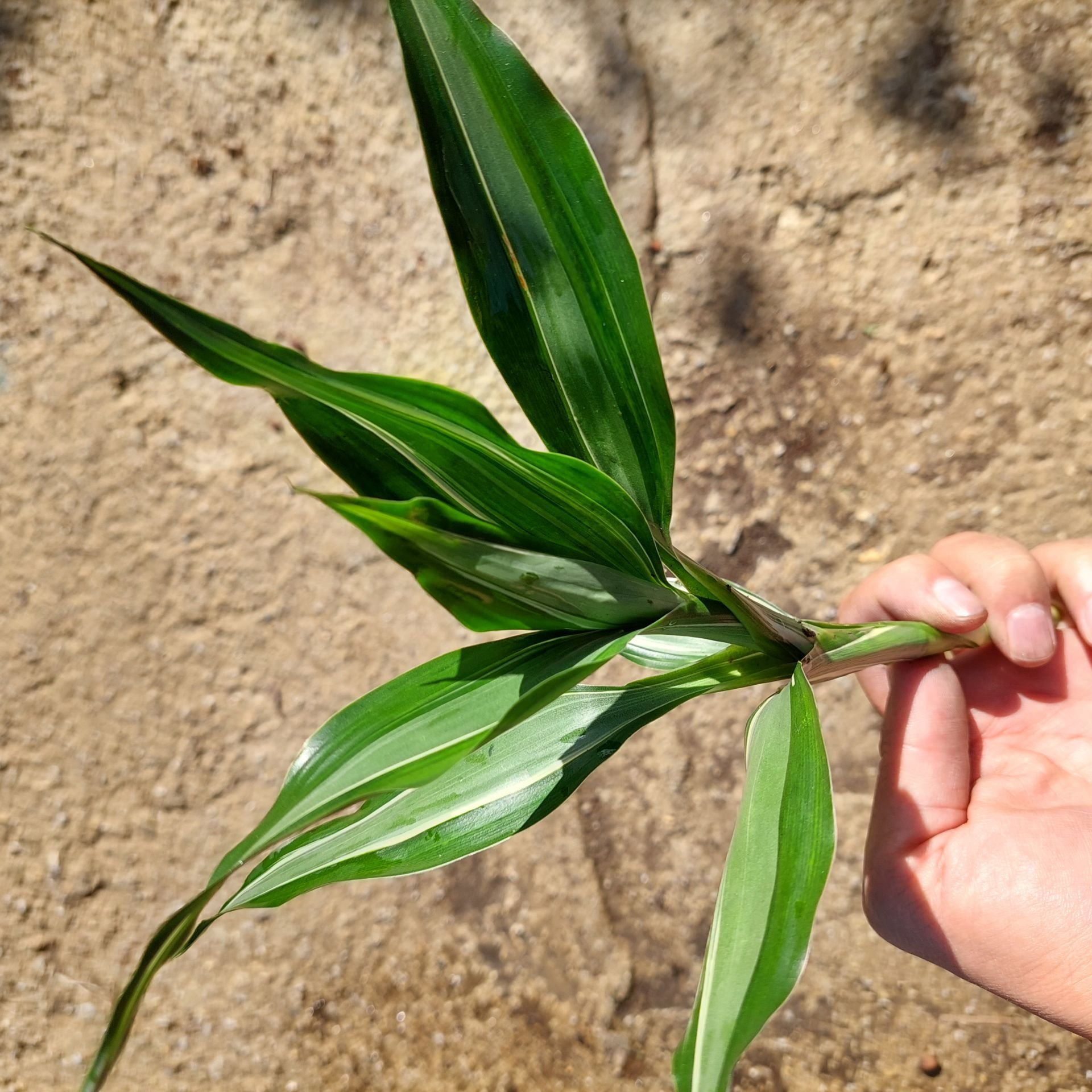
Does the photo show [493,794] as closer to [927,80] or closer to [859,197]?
[859,197]

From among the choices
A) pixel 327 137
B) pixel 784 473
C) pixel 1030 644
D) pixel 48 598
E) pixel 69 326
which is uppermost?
pixel 327 137

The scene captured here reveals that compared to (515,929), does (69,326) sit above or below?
above

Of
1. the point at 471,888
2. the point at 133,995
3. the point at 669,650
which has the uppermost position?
the point at 133,995

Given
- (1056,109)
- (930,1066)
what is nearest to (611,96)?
(1056,109)

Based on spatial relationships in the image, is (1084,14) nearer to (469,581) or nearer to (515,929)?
(469,581)

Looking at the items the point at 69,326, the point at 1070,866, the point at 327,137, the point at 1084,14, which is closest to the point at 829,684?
the point at 1070,866

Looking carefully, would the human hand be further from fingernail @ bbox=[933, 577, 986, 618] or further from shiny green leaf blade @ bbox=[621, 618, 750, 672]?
shiny green leaf blade @ bbox=[621, 618, 750, 672]

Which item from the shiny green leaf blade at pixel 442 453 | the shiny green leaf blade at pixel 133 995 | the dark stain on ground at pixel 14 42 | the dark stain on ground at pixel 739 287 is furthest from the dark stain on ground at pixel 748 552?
the dark stain on ground at pixel 14 42
